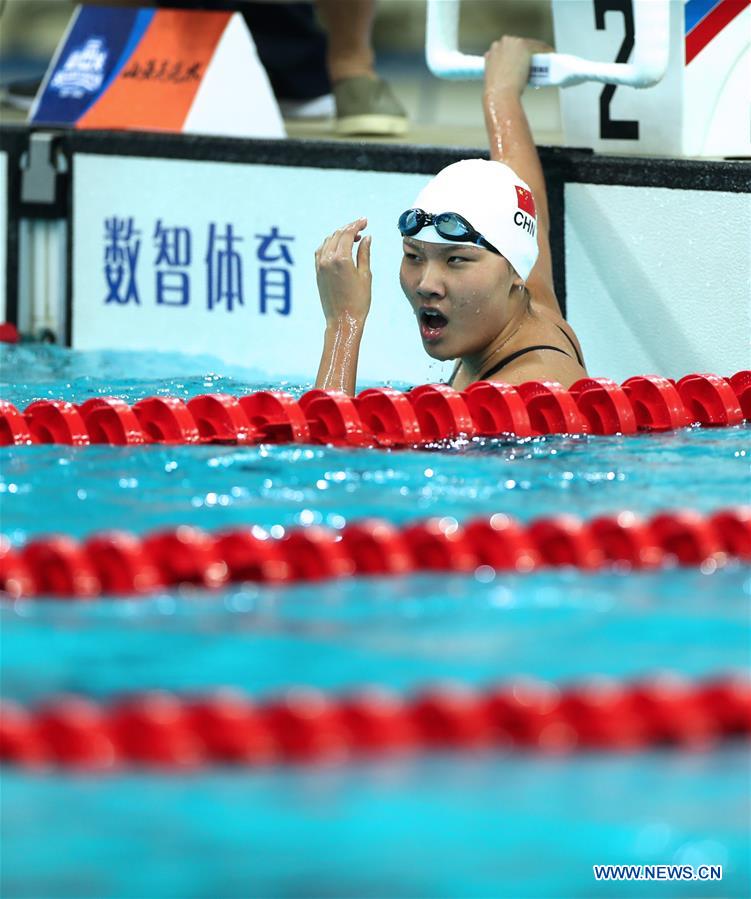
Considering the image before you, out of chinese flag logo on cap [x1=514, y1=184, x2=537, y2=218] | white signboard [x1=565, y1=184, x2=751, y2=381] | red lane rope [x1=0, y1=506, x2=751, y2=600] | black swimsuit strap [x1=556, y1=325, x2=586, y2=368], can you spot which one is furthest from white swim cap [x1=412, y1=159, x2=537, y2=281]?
red lane rope [x1=0, y1=506, x2=751, y2=600]

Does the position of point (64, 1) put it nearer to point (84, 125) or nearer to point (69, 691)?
point (84, 125)

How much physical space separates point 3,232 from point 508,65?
2.29 m

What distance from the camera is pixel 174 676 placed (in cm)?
219

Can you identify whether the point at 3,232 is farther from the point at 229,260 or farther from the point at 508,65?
the point at 508,65

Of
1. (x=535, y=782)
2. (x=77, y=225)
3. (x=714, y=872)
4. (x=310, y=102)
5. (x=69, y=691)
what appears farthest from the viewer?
(x=310, y=102)

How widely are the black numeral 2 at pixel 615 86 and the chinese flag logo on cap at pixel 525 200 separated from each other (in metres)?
0.84

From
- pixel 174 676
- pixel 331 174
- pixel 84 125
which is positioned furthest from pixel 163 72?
pixel 174 676

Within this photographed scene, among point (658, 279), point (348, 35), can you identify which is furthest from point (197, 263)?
point (658, 279)

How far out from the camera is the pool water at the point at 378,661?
171 cm

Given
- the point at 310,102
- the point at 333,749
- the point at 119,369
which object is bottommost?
the point at 119,369

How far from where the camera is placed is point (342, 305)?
4.16 metres

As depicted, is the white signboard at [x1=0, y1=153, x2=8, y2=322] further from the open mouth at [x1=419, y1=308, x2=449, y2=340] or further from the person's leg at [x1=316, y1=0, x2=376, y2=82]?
the open mouth at [x1=419, y1=308, x2=449, y2=340]

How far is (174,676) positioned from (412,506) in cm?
101

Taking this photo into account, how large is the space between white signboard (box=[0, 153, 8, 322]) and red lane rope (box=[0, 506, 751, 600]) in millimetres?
3607
